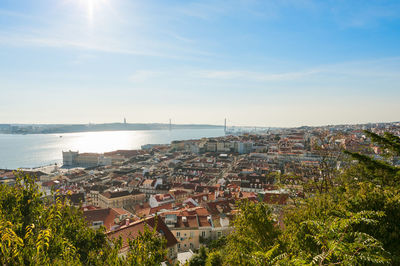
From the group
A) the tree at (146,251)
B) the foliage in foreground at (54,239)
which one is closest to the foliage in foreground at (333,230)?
the tree at (146,251)

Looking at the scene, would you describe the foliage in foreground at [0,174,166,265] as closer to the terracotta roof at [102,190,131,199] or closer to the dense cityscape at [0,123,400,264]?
the dense cityscape at [0,123,400,264]

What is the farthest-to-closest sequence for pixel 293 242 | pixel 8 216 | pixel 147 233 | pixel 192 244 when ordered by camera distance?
pixel 192 244 < pixel 293 242 < pixel 8 216 < pixel 147 233

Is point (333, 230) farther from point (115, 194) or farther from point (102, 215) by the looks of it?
point (115, 194)

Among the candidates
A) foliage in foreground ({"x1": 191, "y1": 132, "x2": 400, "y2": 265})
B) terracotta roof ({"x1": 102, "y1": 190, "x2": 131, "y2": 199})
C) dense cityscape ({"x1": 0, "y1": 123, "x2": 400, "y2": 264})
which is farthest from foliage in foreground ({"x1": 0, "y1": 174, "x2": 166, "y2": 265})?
terracotta roof ({"x1": 102, "y1": 190, "x2": 131, "y2": 199})

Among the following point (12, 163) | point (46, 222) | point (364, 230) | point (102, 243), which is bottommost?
point (12, 163)

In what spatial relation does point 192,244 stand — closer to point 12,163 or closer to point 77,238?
point 77,238

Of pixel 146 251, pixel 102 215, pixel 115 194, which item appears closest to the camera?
pixel 146 251

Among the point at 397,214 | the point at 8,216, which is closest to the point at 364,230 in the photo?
the point at 397,214

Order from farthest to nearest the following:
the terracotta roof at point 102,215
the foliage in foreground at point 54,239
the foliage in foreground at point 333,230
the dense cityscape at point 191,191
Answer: the terracotta roof at point 102,215
the dense cityscape at point 191,191
the foliage in foreground at point 333,230
the foliage in foreground at point 54,239

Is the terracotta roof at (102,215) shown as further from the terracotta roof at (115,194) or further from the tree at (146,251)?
the tree at (146,251)

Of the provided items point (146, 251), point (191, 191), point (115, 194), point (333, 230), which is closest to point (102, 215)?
point (115, 194)

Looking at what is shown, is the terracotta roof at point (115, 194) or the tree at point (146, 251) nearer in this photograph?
the tree at point (146, 251)
